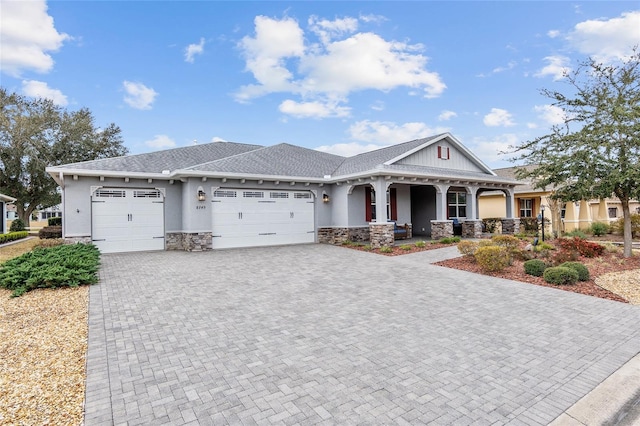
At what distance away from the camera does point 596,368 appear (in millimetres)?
3635

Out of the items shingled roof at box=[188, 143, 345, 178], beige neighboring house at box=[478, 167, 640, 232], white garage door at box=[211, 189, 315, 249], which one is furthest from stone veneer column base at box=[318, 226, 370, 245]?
beige neighboring house at box=[478, 167, 640, 232]

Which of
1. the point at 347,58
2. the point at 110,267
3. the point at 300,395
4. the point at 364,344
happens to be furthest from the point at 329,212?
the point at 300,395

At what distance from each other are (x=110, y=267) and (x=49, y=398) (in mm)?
7303

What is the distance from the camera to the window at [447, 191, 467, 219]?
730 inches

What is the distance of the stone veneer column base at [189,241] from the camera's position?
12781 millimetres

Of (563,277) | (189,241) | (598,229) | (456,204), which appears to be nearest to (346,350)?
(563,277)

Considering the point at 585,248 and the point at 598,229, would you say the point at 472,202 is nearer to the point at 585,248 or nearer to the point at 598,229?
the point at 598,229

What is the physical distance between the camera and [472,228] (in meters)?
16.4

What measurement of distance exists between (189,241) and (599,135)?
13.9m

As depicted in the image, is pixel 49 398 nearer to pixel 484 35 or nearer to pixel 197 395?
pixel 197 395

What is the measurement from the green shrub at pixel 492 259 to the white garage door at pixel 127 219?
38.4 ft

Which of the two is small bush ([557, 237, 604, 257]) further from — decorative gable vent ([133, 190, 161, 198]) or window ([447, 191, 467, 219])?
decorative gable vent ([133, 190, 161, 198])

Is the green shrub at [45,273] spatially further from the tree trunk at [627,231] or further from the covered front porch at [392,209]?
the tree trunk at [627,231]

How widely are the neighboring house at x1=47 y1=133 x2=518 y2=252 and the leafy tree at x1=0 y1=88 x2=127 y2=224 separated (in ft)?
48.0
